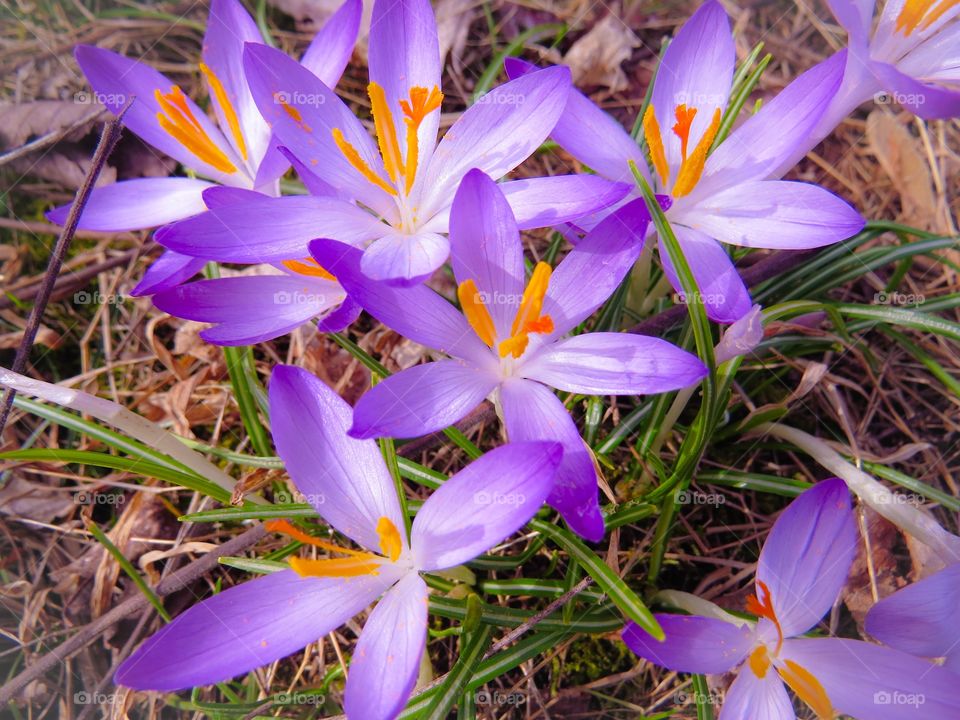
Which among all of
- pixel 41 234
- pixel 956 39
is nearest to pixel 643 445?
pixel 956 39

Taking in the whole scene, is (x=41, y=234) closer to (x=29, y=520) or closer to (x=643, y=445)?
(x=29, y=520)

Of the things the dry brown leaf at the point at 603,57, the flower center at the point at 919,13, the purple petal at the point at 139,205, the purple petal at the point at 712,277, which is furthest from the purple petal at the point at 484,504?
the dry brown leaf at the point at 603,57

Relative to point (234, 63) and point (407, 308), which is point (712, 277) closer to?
point (407, 308)

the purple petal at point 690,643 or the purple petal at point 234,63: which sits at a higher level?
the purple petal at point 234,63

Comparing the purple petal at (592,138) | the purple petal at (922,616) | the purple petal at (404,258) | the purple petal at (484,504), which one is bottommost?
the purple petal at (922,616)

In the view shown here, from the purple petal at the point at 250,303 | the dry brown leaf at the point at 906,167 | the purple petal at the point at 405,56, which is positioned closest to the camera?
the purple petal at the point at 250,303

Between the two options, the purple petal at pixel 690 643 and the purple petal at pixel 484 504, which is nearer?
the purple petal at pixel 484 504

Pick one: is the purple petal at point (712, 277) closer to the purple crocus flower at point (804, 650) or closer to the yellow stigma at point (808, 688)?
the purple crocus flower at point (804, 650)
